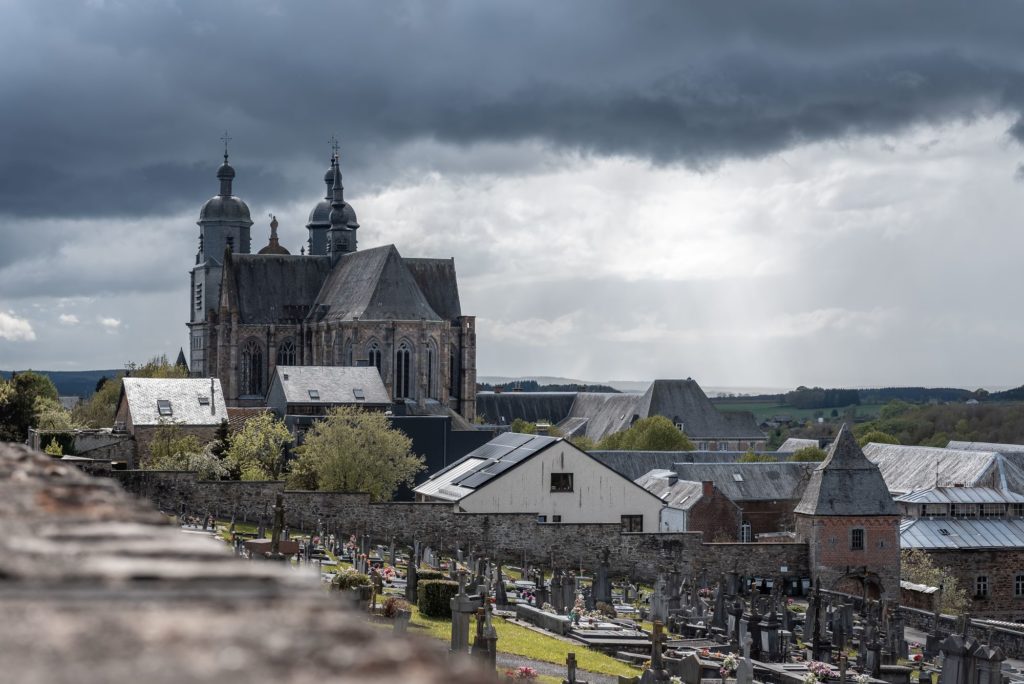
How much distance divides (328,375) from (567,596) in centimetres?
A: 3828

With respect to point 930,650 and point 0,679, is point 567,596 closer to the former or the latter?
point 930,650

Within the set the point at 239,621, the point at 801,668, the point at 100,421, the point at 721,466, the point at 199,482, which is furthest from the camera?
the point at 100,421

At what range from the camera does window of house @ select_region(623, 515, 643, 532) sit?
55781 mm

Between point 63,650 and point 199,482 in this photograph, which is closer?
point 63,650

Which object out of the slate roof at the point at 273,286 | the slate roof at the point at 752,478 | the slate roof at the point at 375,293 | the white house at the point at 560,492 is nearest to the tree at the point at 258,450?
the white house at the point at 560,492

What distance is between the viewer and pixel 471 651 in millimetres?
23953

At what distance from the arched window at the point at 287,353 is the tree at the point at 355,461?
3941 cm

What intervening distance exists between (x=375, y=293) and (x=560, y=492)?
42.4 meters

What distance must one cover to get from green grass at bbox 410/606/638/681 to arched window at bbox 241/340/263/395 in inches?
2717

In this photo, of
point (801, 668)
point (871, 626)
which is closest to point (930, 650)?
point (871, 626)

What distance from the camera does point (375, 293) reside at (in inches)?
3745

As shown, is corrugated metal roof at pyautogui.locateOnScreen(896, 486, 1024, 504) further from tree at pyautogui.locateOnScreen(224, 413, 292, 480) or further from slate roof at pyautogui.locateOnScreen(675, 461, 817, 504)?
tree at pyautogui.locateOnScreen(224, 413, 292, 480)

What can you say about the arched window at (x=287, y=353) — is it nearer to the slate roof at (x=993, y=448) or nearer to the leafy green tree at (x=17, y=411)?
the leafy green tree at (x=17, y=411)

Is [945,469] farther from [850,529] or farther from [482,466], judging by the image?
[482,466]
